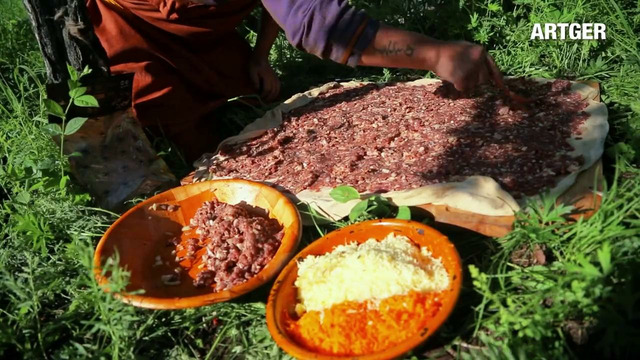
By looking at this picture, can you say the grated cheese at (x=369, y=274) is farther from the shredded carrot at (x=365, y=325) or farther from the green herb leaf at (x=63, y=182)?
the green herb leaf at (x=63, y=182)

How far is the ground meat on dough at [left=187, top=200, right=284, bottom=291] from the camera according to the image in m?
2.27

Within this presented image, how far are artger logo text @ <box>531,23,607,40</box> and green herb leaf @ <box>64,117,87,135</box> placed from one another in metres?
2.72

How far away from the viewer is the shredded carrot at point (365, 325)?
69.6 inches

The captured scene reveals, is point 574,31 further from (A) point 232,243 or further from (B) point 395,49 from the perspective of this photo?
(A) point 232,243

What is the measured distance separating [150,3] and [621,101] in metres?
2.52

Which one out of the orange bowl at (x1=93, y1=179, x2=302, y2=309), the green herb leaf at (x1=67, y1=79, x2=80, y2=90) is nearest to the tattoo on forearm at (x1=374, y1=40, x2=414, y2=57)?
the orange bowl at (x1=93, y1=179, x2=302, y2=309)

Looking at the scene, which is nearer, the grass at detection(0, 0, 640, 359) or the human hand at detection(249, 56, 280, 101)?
the grass at detection(0, 0, 640, 359)

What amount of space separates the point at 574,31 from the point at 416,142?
144 centimetres

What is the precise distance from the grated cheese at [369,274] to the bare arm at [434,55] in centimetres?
75

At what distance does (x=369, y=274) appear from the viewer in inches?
75.3

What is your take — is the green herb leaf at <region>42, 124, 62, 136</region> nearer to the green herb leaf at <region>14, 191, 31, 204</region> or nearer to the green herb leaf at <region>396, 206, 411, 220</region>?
the green herb leaf at <region>14, 191, 31, 204</region>

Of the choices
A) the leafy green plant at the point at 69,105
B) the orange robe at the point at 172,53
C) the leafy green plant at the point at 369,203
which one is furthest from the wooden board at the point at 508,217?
the leafy green plant at the point at 69,105

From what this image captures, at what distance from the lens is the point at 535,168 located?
2.42m

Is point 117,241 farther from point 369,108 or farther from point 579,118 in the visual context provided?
point 579,118
